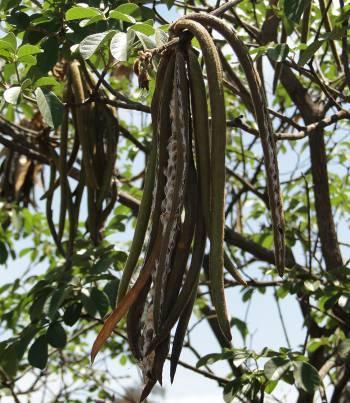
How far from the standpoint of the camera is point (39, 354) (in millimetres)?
1980

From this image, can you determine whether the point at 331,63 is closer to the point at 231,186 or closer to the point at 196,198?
the point at 231,186

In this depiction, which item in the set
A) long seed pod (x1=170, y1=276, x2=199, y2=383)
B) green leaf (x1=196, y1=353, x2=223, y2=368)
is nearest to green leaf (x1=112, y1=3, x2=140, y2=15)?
long seed pod (x1=170, y1=276, x2=199, y2=383)

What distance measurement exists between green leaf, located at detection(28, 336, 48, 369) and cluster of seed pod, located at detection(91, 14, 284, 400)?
3.22 ft

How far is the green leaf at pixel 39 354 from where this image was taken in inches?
77.5

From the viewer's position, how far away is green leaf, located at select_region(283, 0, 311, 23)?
1.39 m

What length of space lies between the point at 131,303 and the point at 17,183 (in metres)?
1.80

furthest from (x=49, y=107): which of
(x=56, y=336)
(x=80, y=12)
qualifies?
(x=56, y=336)

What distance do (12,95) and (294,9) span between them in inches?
21.6

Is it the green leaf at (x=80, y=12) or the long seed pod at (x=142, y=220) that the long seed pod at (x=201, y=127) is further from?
the green leaf at (x=80, y=12)

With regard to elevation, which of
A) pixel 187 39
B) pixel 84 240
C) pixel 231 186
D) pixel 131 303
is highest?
pixel 231 186

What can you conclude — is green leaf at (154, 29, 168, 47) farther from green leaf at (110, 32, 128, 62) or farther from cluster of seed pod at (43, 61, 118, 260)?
cluster of seed pod at (43, 61, 118, 260)

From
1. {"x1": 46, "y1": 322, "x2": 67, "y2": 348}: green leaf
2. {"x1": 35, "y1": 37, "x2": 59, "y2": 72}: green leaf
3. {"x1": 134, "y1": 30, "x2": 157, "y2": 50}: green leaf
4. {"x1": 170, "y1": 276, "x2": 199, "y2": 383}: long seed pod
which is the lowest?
{"x1": 170, "y1": 276, "x2": 199, "y2": 383}: long seed pod

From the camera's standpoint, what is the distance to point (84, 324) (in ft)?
12.7

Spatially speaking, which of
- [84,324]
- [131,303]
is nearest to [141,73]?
[131,303]
